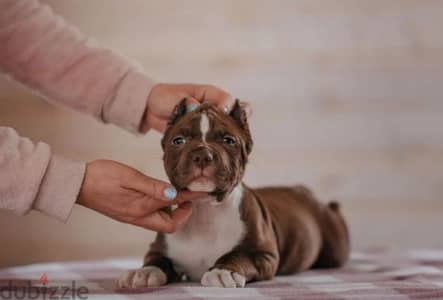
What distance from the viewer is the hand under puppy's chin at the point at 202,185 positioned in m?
1.28

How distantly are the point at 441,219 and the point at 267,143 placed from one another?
24.8 inches

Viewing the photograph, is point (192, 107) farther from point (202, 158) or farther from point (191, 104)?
point (202, 158)

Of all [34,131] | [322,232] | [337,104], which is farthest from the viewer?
[337,104]

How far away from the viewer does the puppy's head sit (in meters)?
1.27

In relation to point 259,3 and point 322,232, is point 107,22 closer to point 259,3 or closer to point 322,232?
point 259,3

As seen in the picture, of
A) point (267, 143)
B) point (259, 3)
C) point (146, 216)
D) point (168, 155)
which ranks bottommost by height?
point (146, 216)

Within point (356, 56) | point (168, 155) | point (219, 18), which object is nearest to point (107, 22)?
point (219, 18)

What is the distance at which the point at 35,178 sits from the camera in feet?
4.06

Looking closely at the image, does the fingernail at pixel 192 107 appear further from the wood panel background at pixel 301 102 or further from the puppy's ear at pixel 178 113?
the wood panel background at pixel 301 102

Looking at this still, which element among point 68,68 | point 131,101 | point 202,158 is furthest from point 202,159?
point 68,68

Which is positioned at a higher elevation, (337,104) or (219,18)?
(219,18)

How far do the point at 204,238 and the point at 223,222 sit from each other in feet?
0.16

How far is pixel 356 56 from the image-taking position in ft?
8.27

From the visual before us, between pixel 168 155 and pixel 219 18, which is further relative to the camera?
pixel 219 18
